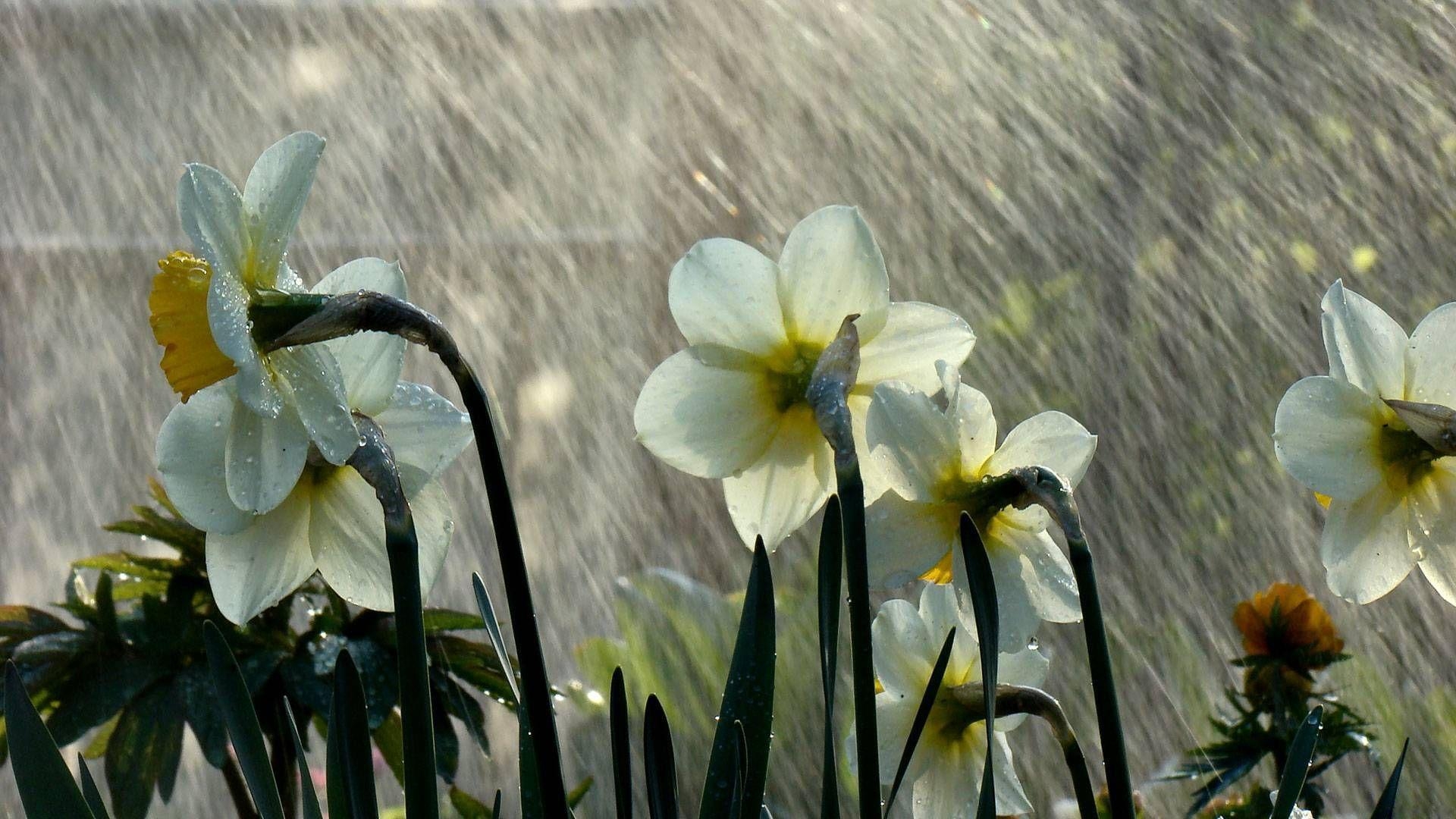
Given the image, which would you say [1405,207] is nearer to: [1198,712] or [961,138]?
[961,138]

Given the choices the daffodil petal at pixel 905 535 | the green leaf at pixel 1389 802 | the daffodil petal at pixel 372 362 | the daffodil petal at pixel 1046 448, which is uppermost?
the daffodil petal at pixel 372 362

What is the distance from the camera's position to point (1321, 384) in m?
0.34

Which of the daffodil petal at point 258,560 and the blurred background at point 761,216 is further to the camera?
the blurred background at point 761,216

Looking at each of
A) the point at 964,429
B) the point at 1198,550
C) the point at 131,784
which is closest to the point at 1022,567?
the point at 964,429

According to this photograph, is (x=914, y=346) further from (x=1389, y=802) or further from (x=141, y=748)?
(x=141, y=748)

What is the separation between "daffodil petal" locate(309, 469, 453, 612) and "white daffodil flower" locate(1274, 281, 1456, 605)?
0.23 meters

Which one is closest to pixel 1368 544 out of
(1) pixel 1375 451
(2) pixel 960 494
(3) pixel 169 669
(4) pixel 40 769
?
(1) pixel 1375 451

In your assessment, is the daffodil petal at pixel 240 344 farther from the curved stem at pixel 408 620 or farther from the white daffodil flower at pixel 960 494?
the white daffodil flower at pixel 960 494

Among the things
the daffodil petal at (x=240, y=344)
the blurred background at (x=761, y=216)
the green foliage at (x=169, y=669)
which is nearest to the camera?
the daffodil petal at (x=240, y=344)

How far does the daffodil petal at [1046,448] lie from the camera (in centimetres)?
33

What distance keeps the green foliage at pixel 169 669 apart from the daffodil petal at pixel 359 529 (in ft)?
1.34

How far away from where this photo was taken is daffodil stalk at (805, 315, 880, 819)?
27cm

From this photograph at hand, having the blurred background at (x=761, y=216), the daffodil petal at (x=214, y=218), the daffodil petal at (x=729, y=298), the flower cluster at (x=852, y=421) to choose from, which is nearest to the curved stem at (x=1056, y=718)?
the flower cluster at (x=852, y=421)

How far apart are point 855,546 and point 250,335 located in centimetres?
14
